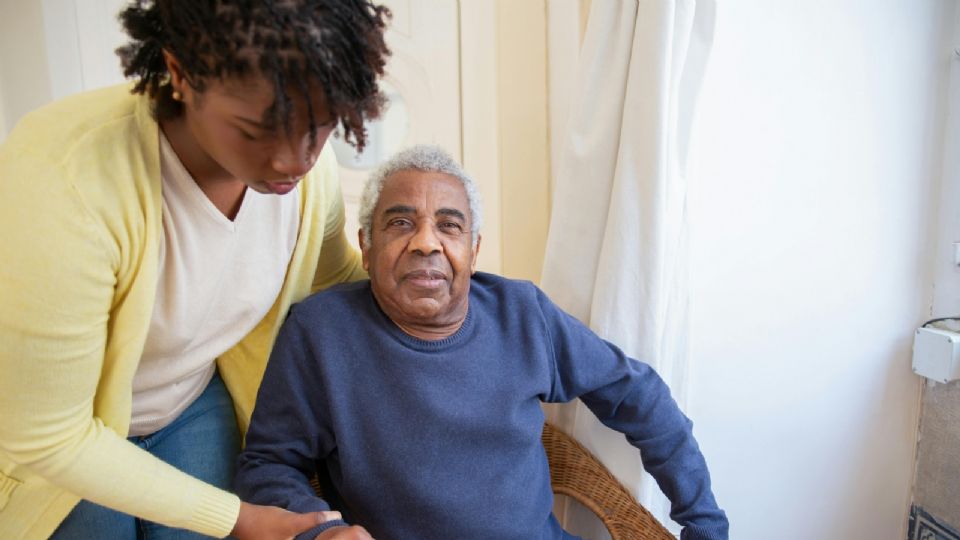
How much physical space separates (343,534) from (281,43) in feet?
2.28

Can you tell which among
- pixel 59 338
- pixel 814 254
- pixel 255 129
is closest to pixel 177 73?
pixel 255 129

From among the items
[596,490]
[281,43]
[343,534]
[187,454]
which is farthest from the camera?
[596,490]

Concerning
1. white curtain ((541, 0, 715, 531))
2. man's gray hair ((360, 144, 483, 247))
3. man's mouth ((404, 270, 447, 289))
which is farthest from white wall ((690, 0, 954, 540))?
man's mouth ((404, 270, 447, 289))

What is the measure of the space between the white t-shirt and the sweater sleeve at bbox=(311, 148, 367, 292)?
88 mm

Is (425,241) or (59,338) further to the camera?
(425,241)

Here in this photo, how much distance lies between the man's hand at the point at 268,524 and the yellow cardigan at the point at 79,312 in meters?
0.03

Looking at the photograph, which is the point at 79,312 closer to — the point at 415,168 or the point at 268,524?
the point at 268,524

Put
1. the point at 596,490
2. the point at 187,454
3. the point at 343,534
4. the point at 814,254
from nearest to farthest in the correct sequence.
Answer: the point at 343,534, the point at 187,454, the point at 596,490, the point at 814,254

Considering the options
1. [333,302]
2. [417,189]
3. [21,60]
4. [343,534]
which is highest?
[21,60]

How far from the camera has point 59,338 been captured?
609mm

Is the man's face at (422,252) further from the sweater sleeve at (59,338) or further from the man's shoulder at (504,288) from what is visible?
the sweater sleeve at (59,338)

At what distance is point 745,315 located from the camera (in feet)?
4.52

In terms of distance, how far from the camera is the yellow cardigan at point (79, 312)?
0.58m

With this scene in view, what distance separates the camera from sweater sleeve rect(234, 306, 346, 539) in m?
1.00
